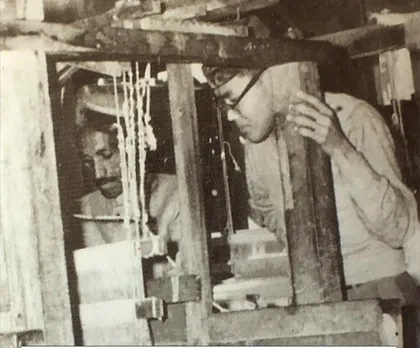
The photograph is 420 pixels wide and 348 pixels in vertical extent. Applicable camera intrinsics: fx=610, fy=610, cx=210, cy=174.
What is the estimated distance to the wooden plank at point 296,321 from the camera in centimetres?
144

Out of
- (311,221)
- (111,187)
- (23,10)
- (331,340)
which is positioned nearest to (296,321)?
(331,340)

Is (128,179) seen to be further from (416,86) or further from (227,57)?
(416,86)

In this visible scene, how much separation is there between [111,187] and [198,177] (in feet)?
0.77

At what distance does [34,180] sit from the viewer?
1527mm

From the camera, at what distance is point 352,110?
4.91ft

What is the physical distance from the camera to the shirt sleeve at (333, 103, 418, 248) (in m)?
1.46

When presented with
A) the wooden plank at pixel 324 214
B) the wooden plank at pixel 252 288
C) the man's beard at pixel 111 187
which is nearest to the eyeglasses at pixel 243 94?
the wooden plank at pixel 324 214

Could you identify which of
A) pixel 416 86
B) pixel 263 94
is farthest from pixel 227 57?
pixel 416 86

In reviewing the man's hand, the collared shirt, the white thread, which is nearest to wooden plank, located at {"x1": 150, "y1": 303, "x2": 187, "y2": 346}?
the white thread

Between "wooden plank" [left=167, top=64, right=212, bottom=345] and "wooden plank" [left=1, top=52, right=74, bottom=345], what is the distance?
31cm

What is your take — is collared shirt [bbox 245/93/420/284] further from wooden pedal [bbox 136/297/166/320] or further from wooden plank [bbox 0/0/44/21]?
wooden plank [bbox 0/0/44/21]

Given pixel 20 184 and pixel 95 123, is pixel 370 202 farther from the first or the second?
pixel 20 184

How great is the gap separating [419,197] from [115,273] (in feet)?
2.53

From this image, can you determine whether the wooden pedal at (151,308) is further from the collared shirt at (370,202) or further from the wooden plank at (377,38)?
the wooden plank at (377,38)
